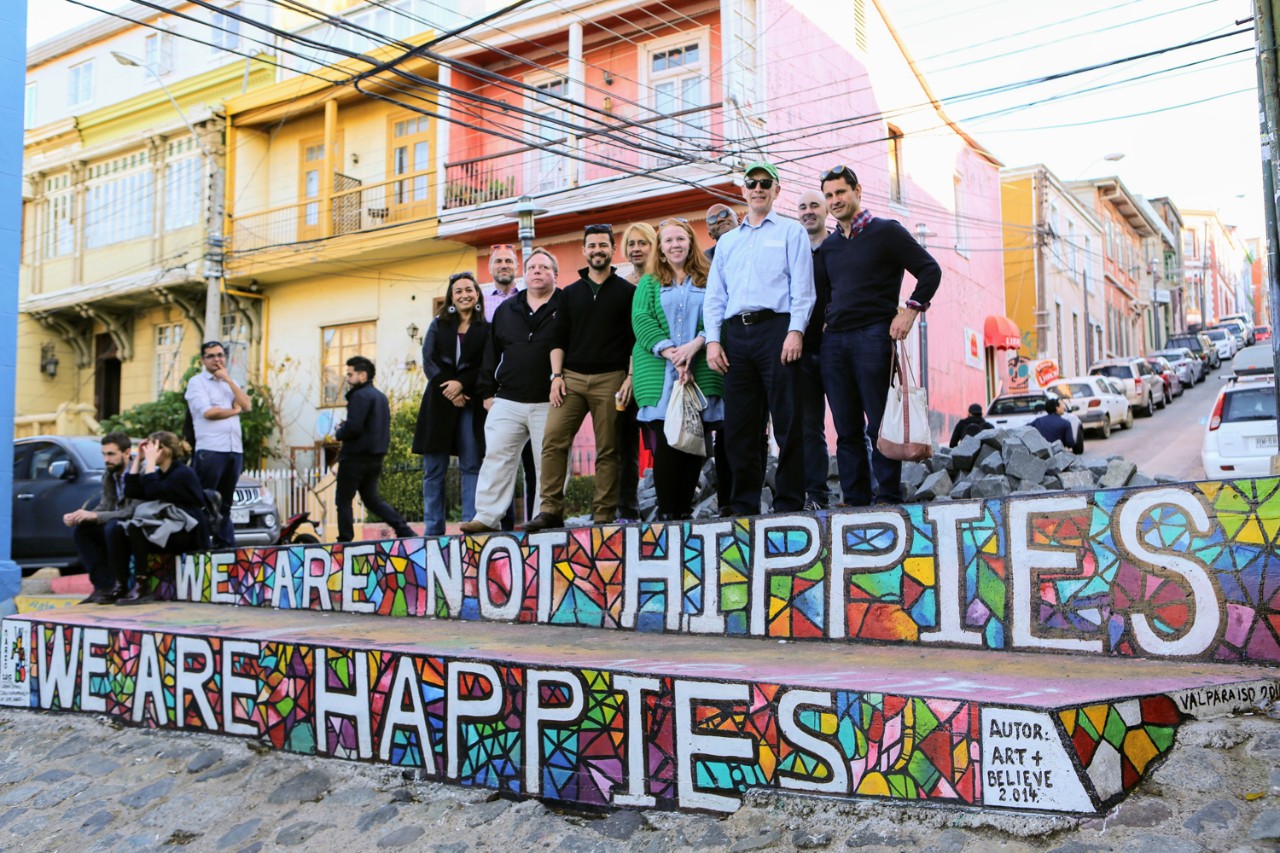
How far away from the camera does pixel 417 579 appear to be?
22.3 ft

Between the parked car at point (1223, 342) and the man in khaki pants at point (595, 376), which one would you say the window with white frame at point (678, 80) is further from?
the parked car at point (1223, 342)

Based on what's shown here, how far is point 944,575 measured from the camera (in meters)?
4.55

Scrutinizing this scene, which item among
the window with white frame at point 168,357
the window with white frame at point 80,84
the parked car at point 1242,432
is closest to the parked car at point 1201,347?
the parked car at point 1242,432

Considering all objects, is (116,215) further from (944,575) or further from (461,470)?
(944,575)

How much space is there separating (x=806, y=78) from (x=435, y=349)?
12.2 m

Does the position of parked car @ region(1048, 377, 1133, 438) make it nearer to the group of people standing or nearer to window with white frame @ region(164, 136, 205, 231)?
the group of people standing

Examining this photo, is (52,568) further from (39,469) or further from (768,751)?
(768,751)

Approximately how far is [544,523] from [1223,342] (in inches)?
1878

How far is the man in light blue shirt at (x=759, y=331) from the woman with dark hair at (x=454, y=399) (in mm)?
2158

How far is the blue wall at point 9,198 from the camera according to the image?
9.41 m

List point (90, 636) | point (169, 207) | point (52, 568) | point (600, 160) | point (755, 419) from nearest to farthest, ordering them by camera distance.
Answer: point (755, 419) → point (90, 636) → point (52, 568) → point (600, 160) → point (169, 207)

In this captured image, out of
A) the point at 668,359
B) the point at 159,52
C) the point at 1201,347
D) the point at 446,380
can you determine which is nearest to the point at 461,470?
the point at 446,380

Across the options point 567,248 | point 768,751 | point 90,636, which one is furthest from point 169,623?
point 567,248

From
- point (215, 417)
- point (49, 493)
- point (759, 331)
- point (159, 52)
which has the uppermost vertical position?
point (159, 52)
